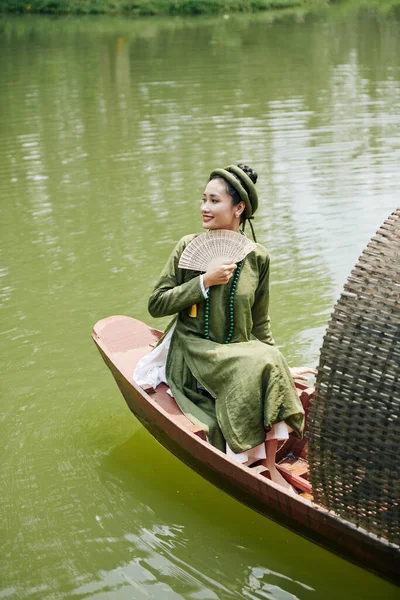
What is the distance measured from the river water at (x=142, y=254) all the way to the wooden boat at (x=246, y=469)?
23 cm

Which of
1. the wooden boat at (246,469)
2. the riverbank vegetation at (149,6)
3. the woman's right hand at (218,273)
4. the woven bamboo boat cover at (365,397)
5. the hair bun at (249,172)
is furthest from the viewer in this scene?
the riverbank vegetation at (149,6)

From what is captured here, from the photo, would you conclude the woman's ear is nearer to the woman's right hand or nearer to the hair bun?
the hair bun

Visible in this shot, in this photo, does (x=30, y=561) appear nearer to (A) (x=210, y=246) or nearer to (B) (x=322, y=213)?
(A) (x=210, y=246)

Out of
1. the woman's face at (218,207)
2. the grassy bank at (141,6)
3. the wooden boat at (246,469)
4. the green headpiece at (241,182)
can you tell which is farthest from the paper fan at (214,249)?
the grassy bank at (141,6)

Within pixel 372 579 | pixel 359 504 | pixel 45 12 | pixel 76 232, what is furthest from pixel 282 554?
pixel 45 12

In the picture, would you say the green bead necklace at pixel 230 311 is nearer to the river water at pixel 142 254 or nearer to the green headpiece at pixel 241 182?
the green headpiece at pixel 241 182

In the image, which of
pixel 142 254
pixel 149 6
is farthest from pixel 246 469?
pixel 149 6

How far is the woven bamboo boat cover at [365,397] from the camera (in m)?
3.20

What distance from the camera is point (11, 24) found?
25.5 metres

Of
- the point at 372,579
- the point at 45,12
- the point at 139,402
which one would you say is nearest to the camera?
the point at 372,579

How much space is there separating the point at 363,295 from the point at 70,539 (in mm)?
1859

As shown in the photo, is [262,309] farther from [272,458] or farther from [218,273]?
[272,458]

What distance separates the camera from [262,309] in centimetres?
440

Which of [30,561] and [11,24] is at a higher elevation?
[11,24]
